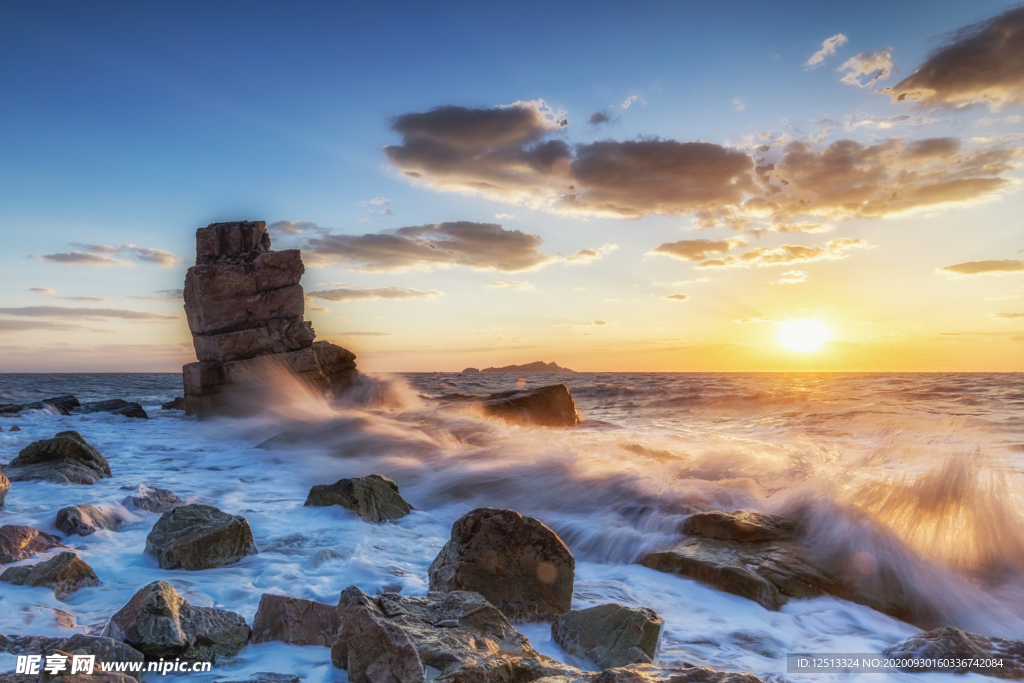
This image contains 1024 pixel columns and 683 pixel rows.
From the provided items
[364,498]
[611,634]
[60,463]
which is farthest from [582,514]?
[60,463]

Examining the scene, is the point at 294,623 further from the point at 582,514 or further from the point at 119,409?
the point at 119,409

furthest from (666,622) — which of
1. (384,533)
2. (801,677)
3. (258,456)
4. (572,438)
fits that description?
(572,438)

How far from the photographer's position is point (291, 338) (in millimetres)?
17328

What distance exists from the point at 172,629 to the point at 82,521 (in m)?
2.66

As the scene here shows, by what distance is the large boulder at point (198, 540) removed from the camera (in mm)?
4094

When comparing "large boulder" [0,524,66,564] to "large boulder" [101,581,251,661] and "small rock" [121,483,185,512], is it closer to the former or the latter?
"small rock" [121,483,185,512]

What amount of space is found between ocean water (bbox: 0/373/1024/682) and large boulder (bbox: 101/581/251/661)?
115mm

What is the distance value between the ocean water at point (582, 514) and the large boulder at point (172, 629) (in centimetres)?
11

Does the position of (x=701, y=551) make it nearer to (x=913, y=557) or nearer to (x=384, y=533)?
(x=913, y=557)

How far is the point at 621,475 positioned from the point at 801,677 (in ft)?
14.8

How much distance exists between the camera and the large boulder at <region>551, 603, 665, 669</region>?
3105 mm

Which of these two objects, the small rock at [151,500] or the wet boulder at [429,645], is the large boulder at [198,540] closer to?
the small rock at [151,500]

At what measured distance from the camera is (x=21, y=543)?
3943mm

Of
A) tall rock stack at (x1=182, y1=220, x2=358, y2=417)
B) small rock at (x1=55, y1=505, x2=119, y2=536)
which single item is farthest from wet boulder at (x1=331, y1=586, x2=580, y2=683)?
tall rock stack at (x1=182, y1=220, x2=358, y2=417)
